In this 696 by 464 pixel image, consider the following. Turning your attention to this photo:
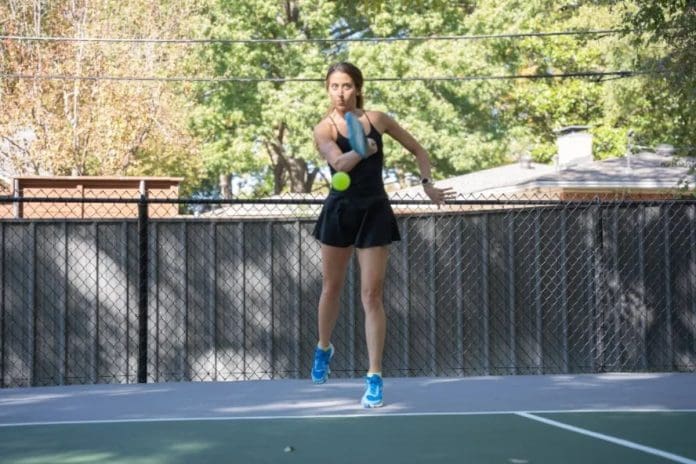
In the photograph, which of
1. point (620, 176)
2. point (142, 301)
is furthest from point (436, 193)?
point (620, 176)

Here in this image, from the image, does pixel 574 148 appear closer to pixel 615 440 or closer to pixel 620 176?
pixel 620 176

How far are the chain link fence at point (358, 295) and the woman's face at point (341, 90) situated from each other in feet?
11.4

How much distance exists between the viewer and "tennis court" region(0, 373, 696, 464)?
216 inches

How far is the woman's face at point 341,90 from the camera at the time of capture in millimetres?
6848

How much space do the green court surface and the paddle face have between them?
4.88 ft

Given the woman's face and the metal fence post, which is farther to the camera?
the metal fence post

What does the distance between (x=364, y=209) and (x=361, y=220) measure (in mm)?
70

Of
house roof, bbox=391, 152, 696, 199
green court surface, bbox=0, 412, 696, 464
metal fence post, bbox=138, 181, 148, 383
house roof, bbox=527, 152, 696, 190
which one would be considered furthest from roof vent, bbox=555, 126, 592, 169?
green court surface, bbox=0, 412, 696, 464

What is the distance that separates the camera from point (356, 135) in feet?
21.3

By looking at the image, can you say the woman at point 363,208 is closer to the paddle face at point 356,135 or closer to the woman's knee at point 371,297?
the woman's knee at point 371,297

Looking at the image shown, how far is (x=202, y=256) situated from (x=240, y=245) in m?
0.34

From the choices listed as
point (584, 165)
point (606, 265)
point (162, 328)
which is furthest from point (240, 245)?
point (584, 165)

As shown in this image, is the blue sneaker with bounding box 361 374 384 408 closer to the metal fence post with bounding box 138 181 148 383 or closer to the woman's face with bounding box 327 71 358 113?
the woman's face with bounding box 327 71 358 113

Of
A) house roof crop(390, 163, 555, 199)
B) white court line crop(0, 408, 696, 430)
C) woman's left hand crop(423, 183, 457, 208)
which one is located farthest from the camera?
house roof crop(390, 163, 555, 199)
